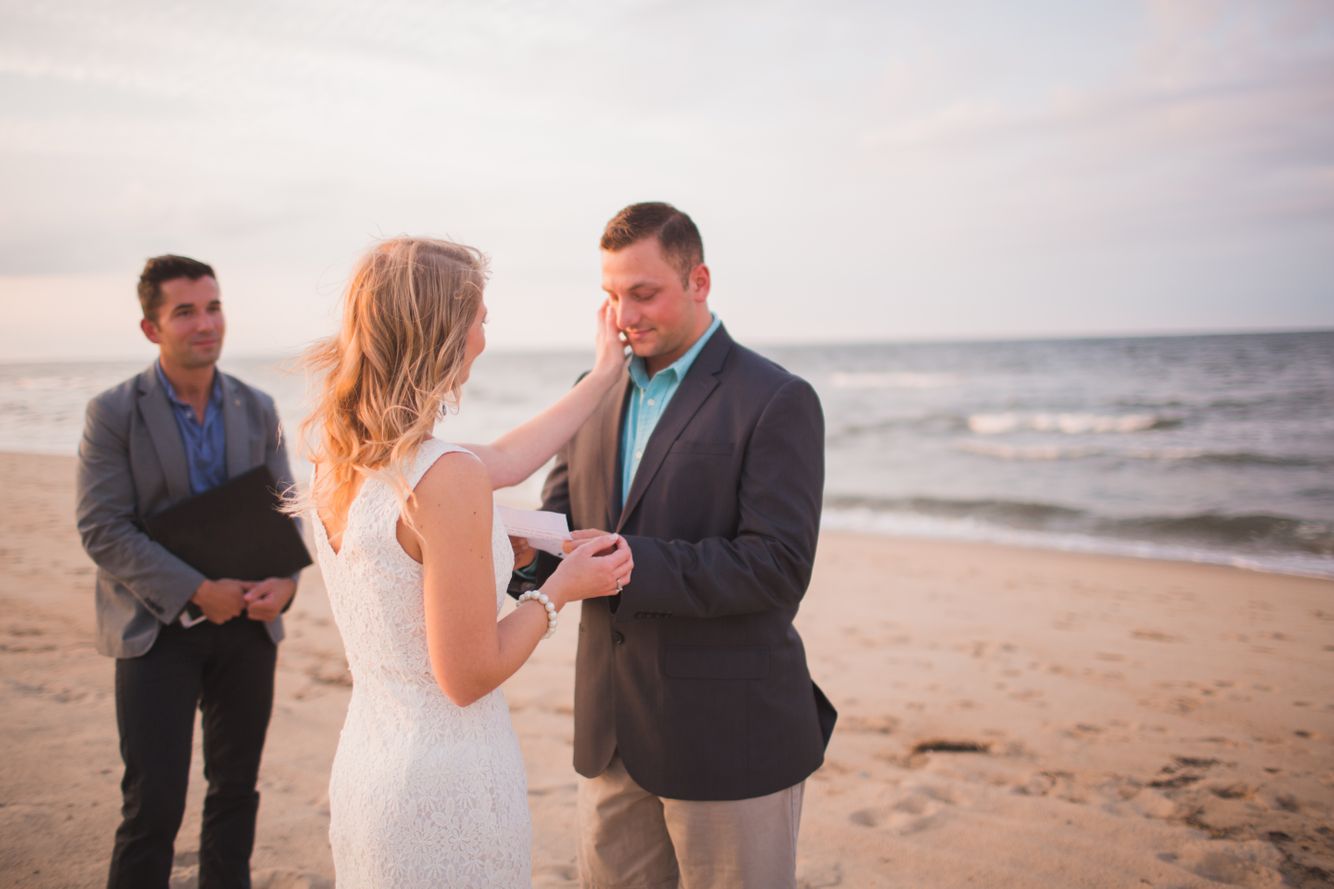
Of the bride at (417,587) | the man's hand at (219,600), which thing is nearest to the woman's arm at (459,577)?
the bride at (417,587)

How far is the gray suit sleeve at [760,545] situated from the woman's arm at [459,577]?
0.58 metres

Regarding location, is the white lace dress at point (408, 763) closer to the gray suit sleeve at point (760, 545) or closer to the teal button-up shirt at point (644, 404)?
the gray suit sleeve at point (760, 545)

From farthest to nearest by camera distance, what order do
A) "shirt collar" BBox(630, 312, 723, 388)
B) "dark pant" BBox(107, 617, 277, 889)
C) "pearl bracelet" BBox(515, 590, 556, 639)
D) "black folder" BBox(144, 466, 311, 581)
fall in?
"black folder" BBox(144, 466, 311, 581) < "dark pant" BBox(107, 617, 277, 889) < "shirt collar" BBox(630, 312, 723, 388) < "pearl bracelet" BBox(515, 590, 556, 639)

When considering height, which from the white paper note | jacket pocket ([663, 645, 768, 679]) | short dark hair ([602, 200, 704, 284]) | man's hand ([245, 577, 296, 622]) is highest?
short dark hair ([602, 200, 704, 284])

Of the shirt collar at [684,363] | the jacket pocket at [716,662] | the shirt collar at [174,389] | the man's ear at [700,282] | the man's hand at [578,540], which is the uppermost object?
the man's ear at [700,282]

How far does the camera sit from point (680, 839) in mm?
2529

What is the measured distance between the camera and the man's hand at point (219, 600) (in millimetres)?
3180

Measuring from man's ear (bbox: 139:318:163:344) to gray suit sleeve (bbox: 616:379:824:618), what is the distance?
2.29 metres

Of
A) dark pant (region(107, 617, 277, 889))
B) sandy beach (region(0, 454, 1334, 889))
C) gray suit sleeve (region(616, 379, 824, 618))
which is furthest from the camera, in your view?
sandy beach (region(0, 454, 1334, 889))

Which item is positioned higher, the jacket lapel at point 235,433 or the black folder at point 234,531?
the jacket lapel at point 235,433

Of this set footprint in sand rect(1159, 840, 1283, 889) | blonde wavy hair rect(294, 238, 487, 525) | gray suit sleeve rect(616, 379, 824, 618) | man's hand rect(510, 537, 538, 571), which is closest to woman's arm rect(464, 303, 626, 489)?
man's hand rect(510, 537, 538, 571)

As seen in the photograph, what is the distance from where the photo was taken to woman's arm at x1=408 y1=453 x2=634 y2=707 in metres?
1.76

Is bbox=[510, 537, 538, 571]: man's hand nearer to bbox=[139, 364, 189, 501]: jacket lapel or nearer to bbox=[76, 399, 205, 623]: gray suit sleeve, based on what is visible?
bbox=[76, 399, 205, 623]: gray suit sleeve

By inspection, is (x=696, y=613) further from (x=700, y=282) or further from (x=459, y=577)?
(x=700, y=282)
